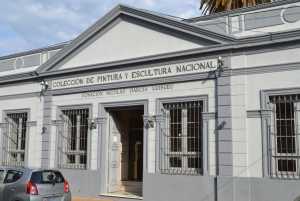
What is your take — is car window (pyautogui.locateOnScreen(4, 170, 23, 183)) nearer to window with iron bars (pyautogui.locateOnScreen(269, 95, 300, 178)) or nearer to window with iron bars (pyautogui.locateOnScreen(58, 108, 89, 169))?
window with iron bars (pyautogui.locateOnScreen(58, 108, 89, 169))

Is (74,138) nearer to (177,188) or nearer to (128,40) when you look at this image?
(128,40)

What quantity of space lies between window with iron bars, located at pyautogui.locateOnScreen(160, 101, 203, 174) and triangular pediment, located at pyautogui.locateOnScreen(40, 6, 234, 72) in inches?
78.5

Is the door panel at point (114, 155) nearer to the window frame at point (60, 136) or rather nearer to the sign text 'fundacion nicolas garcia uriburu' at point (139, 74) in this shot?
the window frame at point (60, 136)

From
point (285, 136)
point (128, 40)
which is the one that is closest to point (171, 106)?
point (128, 40)

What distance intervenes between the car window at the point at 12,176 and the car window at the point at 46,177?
0.46m

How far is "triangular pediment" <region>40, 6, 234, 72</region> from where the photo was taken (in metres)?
14.9

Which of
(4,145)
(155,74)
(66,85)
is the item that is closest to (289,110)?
(155,74)

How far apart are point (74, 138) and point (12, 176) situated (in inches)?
208

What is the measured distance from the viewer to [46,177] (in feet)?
41.1

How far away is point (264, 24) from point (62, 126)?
879 centimetres

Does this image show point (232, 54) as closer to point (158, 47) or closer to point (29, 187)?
point (158, 47)

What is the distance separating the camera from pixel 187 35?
14906mm

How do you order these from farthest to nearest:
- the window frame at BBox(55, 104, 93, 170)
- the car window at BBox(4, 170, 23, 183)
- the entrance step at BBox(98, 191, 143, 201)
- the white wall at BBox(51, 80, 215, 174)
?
the window frame at BBox(55, 104, 93, 170) < the entrance step at BBox(98, 191, 143, 201) < the white wall at BBox(51, 80, 215, 174) < the car window at BBox(4, 170, 23, 183)

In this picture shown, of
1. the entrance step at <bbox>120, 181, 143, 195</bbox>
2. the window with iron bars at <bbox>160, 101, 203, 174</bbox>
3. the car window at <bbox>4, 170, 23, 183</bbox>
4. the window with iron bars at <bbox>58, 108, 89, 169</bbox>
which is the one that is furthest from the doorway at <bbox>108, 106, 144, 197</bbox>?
the car window at <bbox>4, 170, 23, 183</bbox>
